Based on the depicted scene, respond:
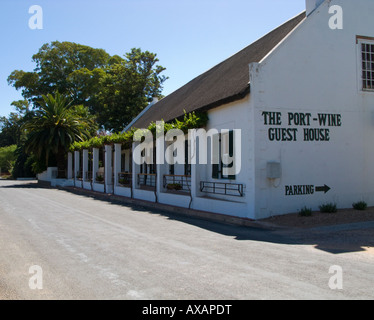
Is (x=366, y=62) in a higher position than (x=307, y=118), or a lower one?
higher

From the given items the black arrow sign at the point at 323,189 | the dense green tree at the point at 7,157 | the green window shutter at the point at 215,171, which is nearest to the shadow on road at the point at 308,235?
the black arrow sign at the point at 323,189

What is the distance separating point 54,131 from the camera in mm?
34438

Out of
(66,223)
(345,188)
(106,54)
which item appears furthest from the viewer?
(106,54)

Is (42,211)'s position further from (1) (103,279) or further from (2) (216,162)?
(1) (103,279)

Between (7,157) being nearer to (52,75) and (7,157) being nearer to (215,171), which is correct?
(52,75)

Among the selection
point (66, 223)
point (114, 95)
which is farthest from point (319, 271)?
point (114, 95)

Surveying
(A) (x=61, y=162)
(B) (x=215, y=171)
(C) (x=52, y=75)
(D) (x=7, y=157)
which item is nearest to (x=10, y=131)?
(D) (x=7, y=157)

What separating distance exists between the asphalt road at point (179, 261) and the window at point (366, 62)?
6496mm

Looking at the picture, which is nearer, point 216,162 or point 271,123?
point 271,123

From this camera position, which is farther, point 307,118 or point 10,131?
point 10,131

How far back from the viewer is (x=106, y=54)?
5884cm

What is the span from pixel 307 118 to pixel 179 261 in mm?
8203
